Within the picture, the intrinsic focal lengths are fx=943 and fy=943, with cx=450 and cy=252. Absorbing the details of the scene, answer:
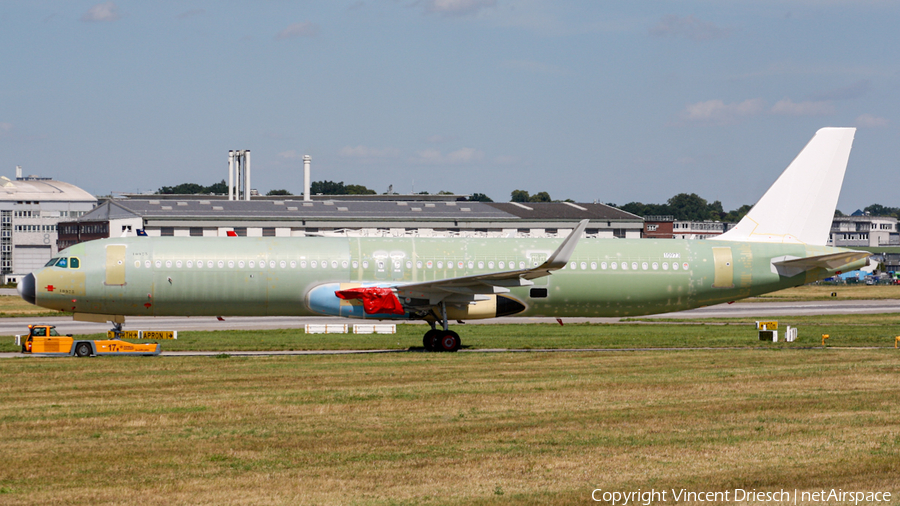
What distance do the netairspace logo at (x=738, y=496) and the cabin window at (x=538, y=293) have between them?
77.3 feet

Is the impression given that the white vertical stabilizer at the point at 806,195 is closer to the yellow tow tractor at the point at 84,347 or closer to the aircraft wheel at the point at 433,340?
the aircraft wheel at the point at 433,340

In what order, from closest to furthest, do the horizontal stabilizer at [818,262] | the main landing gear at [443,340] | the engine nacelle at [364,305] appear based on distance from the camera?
the engine nacelle at [364,305] → the main landing gear at [443,340] → the horizontal stabilizer at [818,262]

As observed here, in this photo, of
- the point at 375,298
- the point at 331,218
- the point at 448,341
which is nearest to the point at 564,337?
the point at 448,341

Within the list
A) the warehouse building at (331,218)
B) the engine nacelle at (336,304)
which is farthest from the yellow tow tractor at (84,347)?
the warehouse building at (331,218)

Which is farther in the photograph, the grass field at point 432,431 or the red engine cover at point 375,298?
the red engine cover at point 375,298

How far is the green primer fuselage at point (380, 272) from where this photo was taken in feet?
119

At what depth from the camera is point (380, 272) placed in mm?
37344

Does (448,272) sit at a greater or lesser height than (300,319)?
greater

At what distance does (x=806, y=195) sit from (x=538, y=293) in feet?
43.3

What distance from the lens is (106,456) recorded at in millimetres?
16828

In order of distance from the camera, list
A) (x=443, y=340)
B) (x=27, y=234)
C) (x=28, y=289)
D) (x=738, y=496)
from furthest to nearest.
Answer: (x=27, y=234) < (x=443, y=340) < (x=28, y=289) < (x=738, y=496)

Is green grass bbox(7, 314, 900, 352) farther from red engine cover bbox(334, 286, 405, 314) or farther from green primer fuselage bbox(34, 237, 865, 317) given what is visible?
red engine cover bbox(334, 286, 405, 314)

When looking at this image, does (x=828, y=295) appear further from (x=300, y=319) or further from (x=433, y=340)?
(x=433, y=340)

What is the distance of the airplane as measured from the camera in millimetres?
36156
